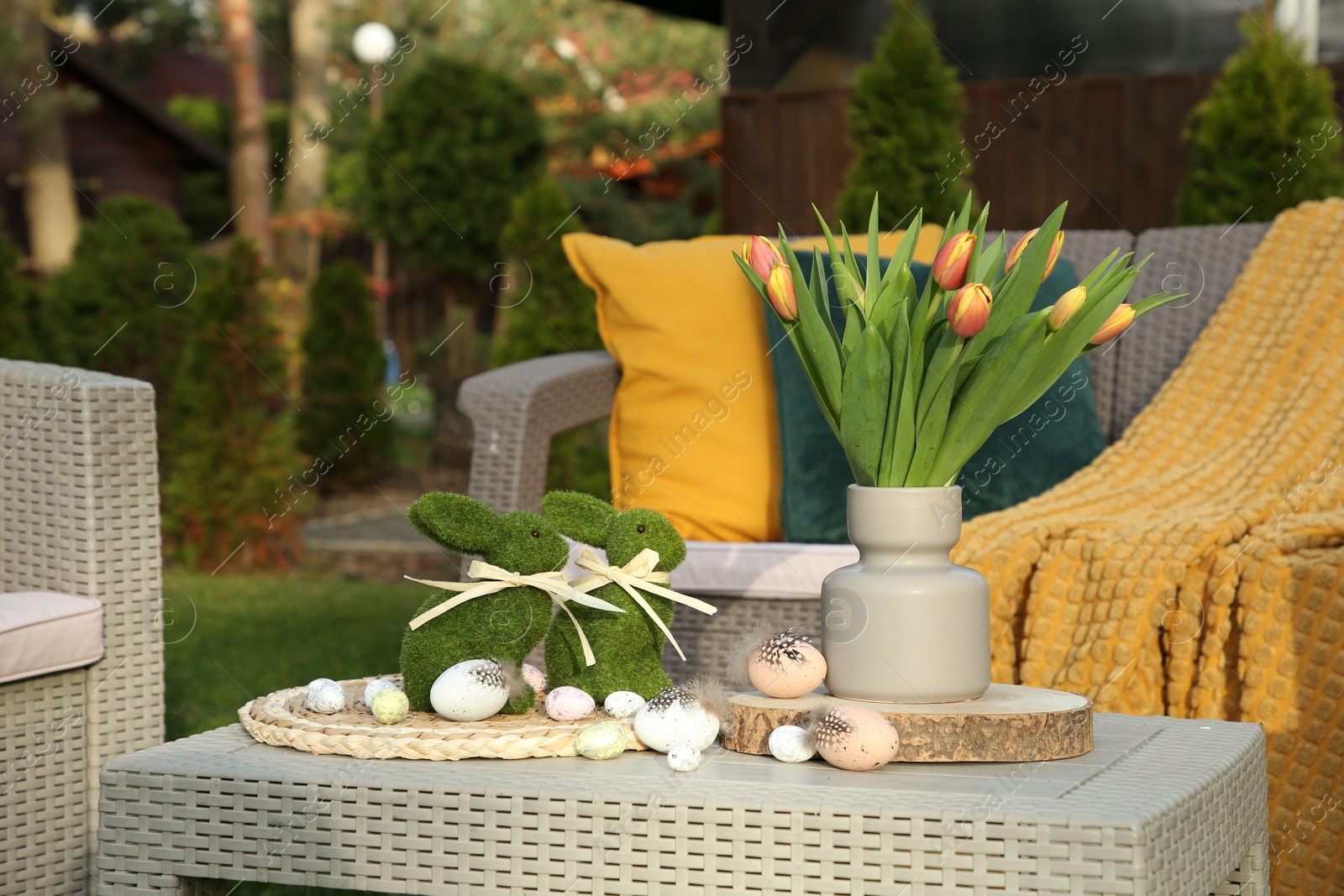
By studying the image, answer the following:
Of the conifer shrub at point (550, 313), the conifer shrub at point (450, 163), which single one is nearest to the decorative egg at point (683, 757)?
the conifer shrub at point (550, 313)

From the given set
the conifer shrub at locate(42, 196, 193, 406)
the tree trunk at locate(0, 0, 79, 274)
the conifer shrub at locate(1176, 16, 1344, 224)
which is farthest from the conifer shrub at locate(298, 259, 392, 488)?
the conifer shrub at locate(1176, 16, 1344, 224)

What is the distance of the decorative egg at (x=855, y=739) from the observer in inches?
45.4

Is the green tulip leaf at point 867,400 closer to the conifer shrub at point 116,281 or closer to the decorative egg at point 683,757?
the decorative egg at point 683,757

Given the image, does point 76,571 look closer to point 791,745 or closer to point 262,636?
point 791,745

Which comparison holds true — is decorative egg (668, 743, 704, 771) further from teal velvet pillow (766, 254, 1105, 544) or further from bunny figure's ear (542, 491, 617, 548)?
teal velvet pillow (766, 254, 1105, 544)

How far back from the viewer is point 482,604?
52.7 inches

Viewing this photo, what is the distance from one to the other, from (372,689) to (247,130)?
790cm

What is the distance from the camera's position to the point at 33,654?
68.9 inches

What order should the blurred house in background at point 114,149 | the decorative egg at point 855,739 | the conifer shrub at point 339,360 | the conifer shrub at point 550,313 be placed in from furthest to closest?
the blurred house in background at point 114,149 → the conifer shrub at point 339,360 → the conifer shrub at point 550,313 → the decorative egg at point 855,739

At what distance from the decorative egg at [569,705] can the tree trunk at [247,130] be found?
24.3 feet

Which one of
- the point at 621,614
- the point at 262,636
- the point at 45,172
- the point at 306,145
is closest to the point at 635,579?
the point at 621,614

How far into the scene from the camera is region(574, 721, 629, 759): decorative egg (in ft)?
3.98

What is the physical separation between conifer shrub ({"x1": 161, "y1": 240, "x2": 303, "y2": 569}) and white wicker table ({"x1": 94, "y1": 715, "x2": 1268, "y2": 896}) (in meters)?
3.82

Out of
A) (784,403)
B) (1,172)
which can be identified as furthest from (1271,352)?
(1,172)
